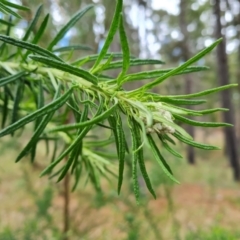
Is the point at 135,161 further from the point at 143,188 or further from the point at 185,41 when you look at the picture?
the point at 185,41

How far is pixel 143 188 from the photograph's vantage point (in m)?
4.52

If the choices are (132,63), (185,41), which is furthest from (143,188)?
(185,41)

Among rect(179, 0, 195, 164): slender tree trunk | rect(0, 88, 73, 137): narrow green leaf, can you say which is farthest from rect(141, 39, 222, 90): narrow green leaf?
rect(179, 0, 195, 164): slender tree trunk

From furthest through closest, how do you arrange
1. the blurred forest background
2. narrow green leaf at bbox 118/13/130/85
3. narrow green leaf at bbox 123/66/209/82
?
the blurred forest background → narrow green leaf at bbox 123/66/209/82 → narrow green leaf at bbox 118/13/130/85

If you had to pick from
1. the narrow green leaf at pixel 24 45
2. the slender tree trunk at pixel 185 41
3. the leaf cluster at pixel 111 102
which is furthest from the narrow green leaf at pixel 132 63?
the slender tree trunk at pixel 185 41

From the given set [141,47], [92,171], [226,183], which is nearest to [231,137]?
[226,183]

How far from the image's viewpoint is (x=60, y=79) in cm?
58

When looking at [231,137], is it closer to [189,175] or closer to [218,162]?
[189,175]

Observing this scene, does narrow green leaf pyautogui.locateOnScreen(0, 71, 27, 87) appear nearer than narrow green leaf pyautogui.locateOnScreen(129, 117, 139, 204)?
No

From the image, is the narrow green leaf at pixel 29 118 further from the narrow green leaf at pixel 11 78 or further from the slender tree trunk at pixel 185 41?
the slender tree trunk at pixel 185 41

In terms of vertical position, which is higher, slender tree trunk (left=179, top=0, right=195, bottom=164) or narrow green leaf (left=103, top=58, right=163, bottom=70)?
slender tree trunk (left=179, top=0, right=195, bottom=164)

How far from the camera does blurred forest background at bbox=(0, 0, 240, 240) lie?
1.66 m

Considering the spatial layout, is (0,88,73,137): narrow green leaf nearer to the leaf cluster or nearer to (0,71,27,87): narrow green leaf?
the leaf cluster

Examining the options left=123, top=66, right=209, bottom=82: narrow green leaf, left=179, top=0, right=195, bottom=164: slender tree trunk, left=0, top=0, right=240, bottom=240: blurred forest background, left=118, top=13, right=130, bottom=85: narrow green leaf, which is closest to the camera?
left=118, top=13, right=130, bottom=85: narrow green leaf
